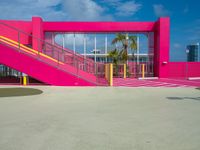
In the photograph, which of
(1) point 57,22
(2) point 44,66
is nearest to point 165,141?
(2) point 44,66

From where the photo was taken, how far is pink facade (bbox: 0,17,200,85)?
76.8 ft

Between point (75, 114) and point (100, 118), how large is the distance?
0.83 meters

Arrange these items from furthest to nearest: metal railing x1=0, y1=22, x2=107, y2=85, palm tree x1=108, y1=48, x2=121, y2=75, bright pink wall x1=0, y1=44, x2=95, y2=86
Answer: palm tree x1=108, y1=48, x2=121, y2=75 < metal railing x1=0, y1=22, x2=107, y2=85 < bright pink wall x1=0, y1=44, x2=95, y2=86

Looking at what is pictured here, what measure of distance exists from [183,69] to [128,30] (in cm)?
746

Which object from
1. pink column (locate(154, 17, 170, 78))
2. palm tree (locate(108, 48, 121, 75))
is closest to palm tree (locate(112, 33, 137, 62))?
palm tree (locate(108, 48, 121, 75))

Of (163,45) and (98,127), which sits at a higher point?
(163,45)

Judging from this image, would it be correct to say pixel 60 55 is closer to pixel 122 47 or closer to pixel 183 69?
pixel 122 47

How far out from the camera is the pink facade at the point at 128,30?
922 inches

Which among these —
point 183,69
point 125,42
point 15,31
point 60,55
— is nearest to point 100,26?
point 125,42

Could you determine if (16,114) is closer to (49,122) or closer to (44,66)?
(49,122)

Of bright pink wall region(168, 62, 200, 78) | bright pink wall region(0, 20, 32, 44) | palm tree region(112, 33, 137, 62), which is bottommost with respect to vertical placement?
bright pink wall region(168, 62, 200, 78)

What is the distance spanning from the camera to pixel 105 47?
1047 inches

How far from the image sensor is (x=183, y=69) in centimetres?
2456

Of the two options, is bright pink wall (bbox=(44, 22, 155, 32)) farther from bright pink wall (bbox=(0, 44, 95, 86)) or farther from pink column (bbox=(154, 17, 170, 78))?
bright pink wall (bbox=(0, 44, 95, 86))
